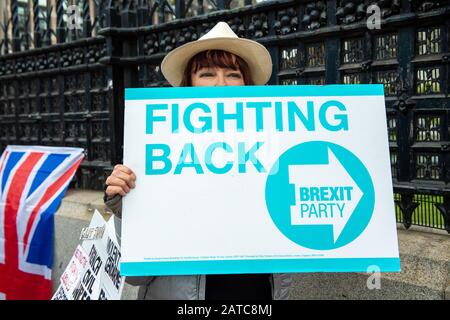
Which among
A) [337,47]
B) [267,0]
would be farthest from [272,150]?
[267,0]

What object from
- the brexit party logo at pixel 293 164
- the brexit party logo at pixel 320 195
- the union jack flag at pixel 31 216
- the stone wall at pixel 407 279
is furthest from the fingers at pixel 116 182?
the union jack flag at pixel 31 216

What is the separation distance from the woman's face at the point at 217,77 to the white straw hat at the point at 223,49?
0.40 ft

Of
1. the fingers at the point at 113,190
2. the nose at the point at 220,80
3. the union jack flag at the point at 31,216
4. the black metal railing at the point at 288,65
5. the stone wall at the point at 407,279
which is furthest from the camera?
the union jack flag at the point at 31,216

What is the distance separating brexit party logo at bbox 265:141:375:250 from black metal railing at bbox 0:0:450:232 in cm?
18

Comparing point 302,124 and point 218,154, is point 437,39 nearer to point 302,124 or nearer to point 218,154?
point 302,124

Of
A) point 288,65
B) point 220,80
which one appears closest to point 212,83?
point 220,80

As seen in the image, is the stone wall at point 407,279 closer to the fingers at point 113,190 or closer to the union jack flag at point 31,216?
the fingers at point 113,190

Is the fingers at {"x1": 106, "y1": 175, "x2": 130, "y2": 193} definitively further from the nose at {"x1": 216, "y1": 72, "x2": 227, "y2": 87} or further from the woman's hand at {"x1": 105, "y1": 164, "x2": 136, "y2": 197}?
the nose at {"x1": 216, "y1": 72, "x2": 227, "y2": 87}

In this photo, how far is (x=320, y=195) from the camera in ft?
5.10

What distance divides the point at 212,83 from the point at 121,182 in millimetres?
691

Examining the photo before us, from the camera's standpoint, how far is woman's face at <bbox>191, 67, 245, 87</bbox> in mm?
1815

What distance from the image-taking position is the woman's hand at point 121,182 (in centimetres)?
151

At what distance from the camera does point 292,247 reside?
5.00ft

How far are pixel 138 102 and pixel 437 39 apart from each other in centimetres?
189
